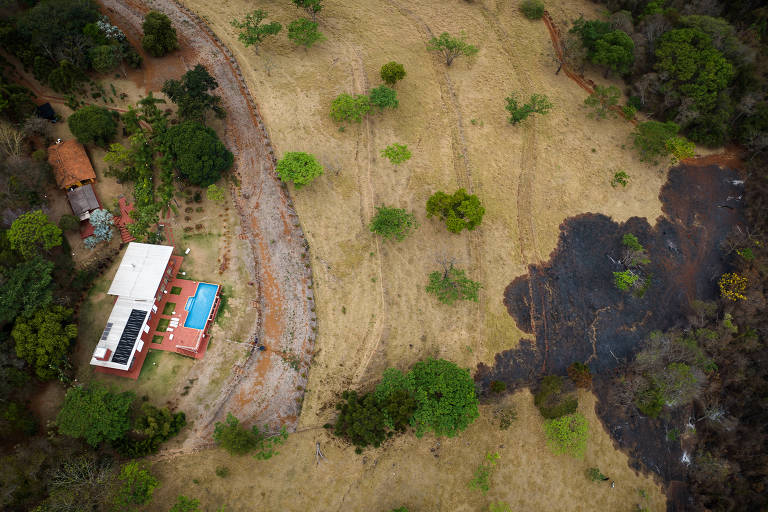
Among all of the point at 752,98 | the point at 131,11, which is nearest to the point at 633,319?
the point at 752,98

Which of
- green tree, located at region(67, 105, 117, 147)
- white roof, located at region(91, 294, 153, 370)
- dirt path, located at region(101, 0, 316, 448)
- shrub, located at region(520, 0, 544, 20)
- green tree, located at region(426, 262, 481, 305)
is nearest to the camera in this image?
white roof, located at region(91, 294, 153, 370)

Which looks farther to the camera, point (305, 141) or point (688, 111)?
point (688, 111)

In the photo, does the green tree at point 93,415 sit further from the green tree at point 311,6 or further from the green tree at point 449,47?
the green tree at point 449,47

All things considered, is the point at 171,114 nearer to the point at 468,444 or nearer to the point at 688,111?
the point at 468,444

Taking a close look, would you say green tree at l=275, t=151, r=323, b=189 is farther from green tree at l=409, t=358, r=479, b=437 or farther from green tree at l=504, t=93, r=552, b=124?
green tree at l=504, t=93, r=552, b=124

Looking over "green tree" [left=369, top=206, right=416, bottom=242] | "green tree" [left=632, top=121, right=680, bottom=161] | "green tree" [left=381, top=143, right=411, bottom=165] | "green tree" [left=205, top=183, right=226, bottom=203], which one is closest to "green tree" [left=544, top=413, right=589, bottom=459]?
"green tree" [left=369, top=206, right=416, bottom=242]

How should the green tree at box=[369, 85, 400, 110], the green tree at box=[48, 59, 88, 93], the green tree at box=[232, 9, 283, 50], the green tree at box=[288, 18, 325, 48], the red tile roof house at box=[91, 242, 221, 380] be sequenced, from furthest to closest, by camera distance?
the green tree at box=[288, 18, 325, 48], the green tree at box=[232, 9, 283, 50], the green tree at box=[369, 85, 400, 110], the green tree at box=[48, 59, 88, 93], the red tile roof house at box=[91, 242, 221, 380]

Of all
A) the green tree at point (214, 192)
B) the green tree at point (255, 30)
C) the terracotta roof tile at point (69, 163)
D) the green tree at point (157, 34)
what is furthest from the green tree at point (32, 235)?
the green tree at point (255, 30)
